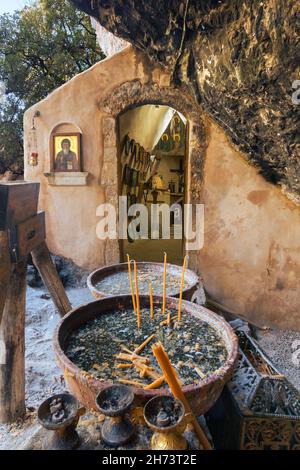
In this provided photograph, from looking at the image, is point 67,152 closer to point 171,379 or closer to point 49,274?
point 49,274

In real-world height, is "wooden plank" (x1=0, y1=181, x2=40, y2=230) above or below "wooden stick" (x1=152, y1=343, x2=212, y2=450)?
above

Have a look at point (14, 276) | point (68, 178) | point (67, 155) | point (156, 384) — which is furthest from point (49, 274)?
point (67, 155)

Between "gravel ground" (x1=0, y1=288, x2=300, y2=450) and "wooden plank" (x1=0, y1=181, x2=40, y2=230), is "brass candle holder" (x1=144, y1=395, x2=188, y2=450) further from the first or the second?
"wooden plank" (x1=0, y1=181, x2=40, y2=230)


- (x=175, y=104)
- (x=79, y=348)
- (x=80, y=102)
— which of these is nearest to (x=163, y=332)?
(x=79, y=348)

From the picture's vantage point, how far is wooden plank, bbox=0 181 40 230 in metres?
1.85

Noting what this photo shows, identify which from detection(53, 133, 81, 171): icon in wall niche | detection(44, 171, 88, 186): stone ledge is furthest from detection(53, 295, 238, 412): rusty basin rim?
detection(53, 133, 81, 171): icon in wall niche

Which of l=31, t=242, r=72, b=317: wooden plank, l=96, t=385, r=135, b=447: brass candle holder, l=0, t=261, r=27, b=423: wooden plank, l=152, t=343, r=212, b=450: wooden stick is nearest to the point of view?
l=152, t=343, r=212, b=450: wooden stick

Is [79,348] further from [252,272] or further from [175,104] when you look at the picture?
[175,104]

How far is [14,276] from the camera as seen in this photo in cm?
215

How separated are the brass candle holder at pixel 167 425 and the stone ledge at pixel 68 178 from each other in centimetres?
425

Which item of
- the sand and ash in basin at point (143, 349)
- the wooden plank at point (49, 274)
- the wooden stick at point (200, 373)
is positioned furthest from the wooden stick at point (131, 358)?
the wooden plank at point (49, 274)

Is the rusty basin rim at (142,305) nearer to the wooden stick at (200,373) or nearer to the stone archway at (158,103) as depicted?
the wooden stick at (200,373)

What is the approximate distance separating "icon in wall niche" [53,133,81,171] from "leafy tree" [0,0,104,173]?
12.9 ft

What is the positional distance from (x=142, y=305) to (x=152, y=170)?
933cm
